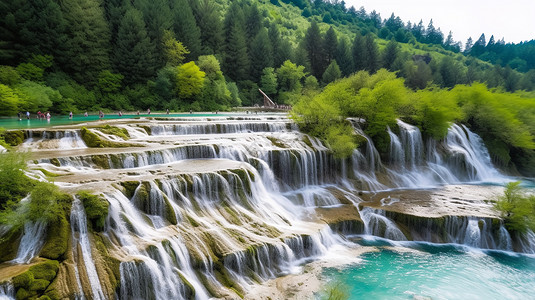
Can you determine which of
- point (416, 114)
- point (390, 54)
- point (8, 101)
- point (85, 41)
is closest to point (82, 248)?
point (8, 101)

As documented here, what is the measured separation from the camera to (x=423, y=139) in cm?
2684

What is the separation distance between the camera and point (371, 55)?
78.4 m

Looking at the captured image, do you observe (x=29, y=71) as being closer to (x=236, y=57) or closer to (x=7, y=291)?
(x=236, y=57)

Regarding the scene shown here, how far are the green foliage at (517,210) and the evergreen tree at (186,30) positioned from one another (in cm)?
4707

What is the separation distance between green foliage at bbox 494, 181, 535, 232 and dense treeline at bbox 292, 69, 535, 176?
9.09 meters

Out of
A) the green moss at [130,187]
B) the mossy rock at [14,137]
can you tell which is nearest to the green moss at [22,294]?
the green moss at [130,187]

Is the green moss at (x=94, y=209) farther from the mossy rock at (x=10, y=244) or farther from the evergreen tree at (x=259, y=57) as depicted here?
the evergreen tree at (x=259, y=57)

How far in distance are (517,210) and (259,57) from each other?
173 ft

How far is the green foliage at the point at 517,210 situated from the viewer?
49.6 feet

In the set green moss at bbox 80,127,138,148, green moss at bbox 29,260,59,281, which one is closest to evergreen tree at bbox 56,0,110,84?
green moss at bbox 80,127,138,148

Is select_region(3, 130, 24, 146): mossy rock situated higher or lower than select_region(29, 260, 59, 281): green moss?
higher

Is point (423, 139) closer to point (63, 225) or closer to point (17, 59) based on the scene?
point (63, 225)

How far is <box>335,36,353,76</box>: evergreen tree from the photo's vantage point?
73.8 meters

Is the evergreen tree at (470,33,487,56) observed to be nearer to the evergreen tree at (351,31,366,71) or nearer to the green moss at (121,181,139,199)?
the evergreen tree at (351,31,366,71)
